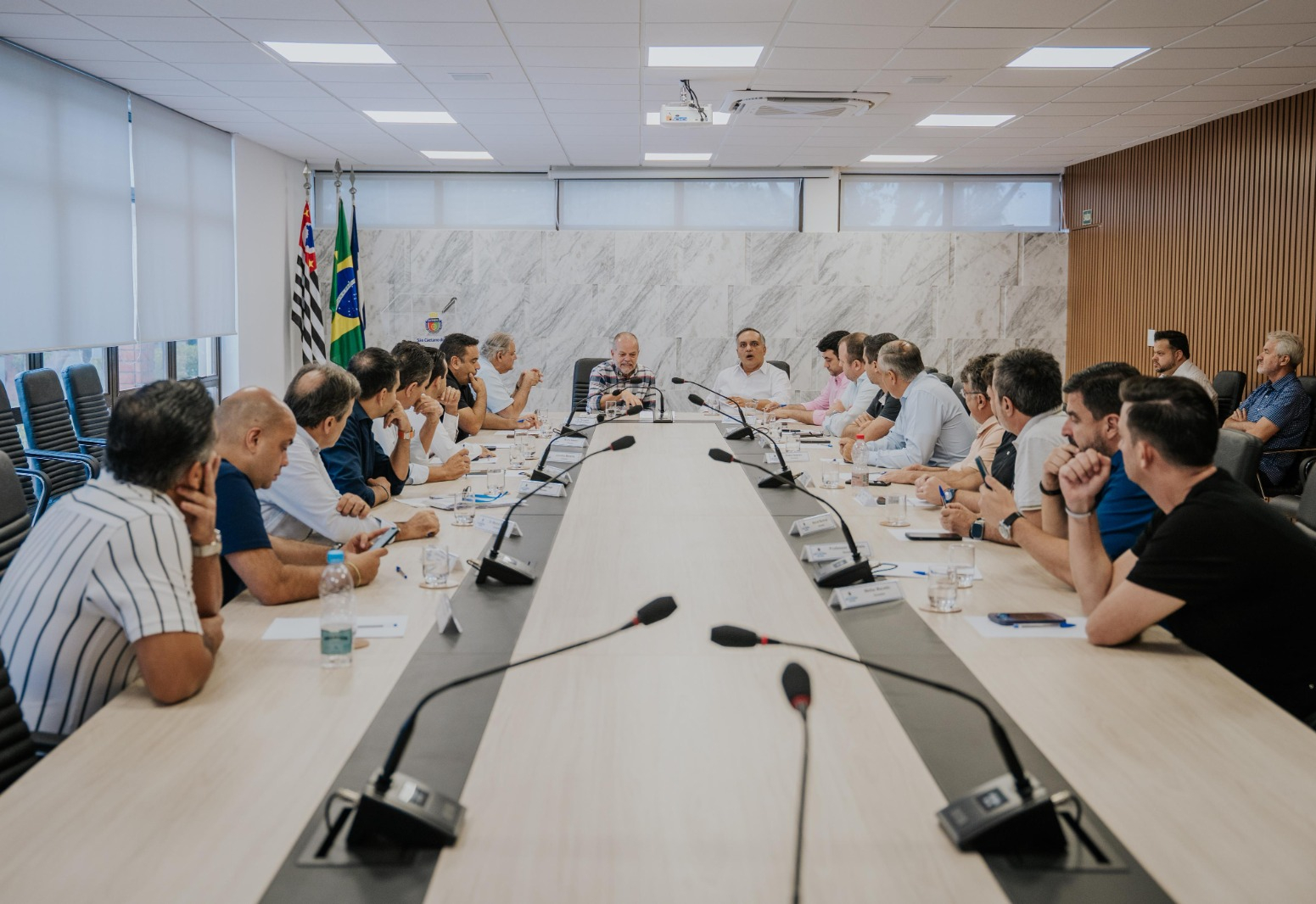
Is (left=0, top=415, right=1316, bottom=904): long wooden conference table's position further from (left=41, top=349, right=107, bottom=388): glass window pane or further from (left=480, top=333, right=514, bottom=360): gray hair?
(left=480, top=333, right=514, bottom=360): gray hair

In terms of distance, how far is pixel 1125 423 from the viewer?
2.39 m

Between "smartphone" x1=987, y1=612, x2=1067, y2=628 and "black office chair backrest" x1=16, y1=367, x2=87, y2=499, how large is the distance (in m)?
4.22

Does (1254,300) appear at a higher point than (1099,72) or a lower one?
lower

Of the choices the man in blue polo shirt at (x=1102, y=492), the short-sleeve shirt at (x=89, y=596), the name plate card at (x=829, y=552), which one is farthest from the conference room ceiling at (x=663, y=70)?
the short-sleeve shirt at (x=89, y=596)

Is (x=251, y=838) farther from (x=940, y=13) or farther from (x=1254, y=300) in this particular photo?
(x=1254, y=300)

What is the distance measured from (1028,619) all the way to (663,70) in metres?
4.68

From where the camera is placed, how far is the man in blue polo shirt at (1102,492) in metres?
2.90

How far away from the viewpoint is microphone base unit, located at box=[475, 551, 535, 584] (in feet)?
9.33

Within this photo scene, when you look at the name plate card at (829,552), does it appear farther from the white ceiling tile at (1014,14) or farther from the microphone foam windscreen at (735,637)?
the white ceiling tile at (1014,14)

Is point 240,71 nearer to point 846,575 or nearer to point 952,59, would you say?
point 952,59

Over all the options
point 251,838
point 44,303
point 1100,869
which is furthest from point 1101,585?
point 44,303

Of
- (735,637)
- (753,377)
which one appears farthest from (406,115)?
(735,637)

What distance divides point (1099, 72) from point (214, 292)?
6.61m

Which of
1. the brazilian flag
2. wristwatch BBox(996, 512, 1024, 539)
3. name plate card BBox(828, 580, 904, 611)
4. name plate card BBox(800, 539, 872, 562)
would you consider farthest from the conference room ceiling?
name plate card BBox(828, 580, 904, 611)
